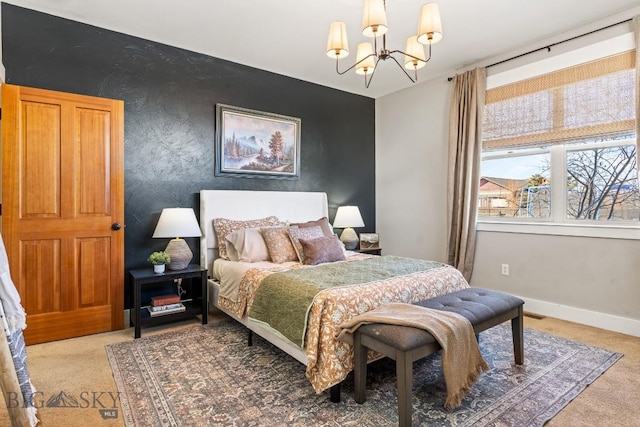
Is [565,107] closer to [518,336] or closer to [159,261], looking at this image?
[518,336]

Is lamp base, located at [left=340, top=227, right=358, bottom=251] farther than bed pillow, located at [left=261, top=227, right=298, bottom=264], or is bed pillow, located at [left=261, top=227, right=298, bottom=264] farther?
lamp base, located at [left=340, top=227, right=358, bottom=251]

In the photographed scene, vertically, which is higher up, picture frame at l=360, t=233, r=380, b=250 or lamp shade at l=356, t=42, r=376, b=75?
lamp shade at l=356, t=42, r=376, b=75

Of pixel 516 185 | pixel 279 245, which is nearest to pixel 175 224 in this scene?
pixel 279 245

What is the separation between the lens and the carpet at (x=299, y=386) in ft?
5.96

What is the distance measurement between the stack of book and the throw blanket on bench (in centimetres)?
196

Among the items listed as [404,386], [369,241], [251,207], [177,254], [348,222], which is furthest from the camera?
[369,241]

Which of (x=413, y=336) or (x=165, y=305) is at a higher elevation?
(x=413, y=336)

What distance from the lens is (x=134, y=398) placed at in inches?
78.2

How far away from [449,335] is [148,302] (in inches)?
113

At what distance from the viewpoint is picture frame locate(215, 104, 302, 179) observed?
3.85 meters

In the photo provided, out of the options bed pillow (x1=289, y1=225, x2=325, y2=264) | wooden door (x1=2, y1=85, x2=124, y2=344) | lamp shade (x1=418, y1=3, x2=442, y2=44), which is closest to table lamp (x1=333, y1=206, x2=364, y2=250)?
bed pillow (x1=289, y1=225, x2=325, y2=264)

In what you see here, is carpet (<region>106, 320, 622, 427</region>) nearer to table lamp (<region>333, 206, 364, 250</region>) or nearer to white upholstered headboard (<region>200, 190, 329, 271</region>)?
white upholstered headboard (<region>200, 190, 329, 271</region>)

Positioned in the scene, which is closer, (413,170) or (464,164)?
(464,164)

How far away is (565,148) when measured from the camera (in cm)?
340
